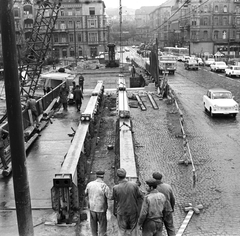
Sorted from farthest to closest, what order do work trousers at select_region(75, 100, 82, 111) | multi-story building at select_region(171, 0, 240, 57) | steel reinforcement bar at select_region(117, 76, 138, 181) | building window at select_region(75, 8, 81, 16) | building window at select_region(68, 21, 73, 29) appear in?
multi-story building at select_region(171, 0, 240, 57)
building window at select_region(68, 21, 73, 29)
building window at select_region(75, 8, 81, 16)
work trousers at select_region(75, 100, 82, 111)
steel reinforcement bar at select_region(117, 76, 138, 181)

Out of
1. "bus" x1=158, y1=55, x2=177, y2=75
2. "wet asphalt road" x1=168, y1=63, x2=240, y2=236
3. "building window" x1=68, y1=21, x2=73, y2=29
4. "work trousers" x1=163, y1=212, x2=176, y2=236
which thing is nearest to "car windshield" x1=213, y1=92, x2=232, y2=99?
"wet asphalt road" x1=168, y1=63, x2=240, y2=236

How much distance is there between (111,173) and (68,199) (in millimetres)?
4176

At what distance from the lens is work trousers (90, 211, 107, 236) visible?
783 cm

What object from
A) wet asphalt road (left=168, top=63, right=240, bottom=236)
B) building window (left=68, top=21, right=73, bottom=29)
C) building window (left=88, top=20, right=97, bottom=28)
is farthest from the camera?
building window (left=88, top=20, right=97, bottom=28)

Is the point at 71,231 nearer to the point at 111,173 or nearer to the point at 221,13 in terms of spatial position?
the point at 111,173

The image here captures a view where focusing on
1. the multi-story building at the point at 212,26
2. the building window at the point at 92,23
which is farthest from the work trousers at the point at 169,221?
the building window at the point at 92,23

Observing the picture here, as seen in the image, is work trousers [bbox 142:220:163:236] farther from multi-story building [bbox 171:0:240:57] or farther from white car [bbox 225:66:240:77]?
multi-story building [bbox 171:0:240:57]

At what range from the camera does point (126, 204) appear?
7.34 metres

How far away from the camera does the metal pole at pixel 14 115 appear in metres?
6.36

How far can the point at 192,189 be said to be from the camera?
11.7 m

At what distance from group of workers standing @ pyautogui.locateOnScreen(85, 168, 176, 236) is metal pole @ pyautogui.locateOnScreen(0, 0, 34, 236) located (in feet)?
4.62

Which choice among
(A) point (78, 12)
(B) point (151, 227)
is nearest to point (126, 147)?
(B) point (151, 227)

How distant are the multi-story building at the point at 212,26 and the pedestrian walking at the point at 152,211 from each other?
9682 cm

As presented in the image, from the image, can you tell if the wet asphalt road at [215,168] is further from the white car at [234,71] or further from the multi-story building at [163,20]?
the multi-story building at [163,20]
